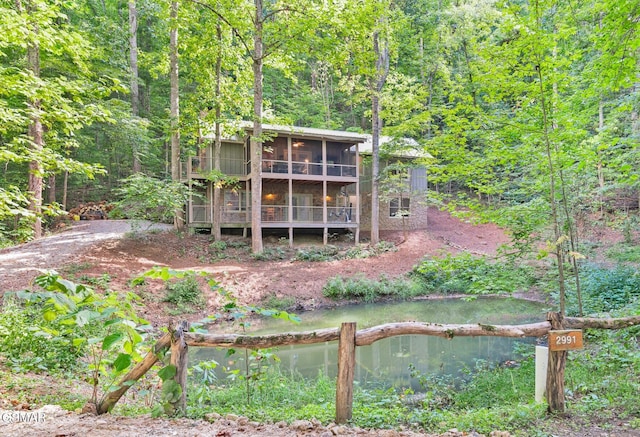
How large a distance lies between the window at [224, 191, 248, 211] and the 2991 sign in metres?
17.2

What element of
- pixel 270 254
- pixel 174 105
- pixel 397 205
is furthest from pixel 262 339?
pixel 397 205

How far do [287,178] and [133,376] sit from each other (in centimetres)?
1572

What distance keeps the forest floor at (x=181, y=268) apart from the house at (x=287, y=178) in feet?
4.52

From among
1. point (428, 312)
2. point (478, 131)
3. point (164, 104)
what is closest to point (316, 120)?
point (164, 104)

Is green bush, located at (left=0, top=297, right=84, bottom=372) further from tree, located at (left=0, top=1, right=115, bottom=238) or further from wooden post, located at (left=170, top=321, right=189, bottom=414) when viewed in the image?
wooden post, located at (left=170, top=321, right=189, bottom=414)

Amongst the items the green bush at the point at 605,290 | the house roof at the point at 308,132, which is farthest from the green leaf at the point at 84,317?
the house roof at the point at 308,132

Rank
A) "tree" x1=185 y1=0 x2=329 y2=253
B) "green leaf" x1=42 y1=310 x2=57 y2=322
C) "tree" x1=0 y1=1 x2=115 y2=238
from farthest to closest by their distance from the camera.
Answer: "tree" x1=185 y1=0 x2=329 y2=253, "tree" x1=0 y1=1 x2=115 y2=238, "green leaf" x1=42 y1=310 x2=57 y2=322

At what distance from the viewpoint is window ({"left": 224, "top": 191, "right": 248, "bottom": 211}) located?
1936cm

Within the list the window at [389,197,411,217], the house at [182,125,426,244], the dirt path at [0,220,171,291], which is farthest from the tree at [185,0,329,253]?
the window at [389,197,411,217]

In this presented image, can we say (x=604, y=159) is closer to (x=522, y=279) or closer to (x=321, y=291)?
(x=522, y=279)

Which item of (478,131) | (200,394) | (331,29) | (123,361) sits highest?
(331,29)

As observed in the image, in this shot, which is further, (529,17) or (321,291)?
(321,291)

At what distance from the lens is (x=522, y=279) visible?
580 cm

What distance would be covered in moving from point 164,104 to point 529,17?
24490mm
